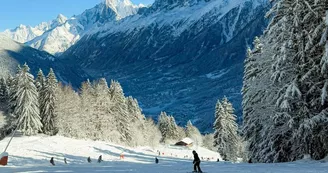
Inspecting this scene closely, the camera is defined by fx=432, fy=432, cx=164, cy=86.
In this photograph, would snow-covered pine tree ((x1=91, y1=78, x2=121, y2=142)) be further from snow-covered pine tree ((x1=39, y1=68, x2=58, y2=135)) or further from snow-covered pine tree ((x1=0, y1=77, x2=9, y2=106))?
snow-covered pine tree ((x1=0, y1=77, x2=9, y2=106))

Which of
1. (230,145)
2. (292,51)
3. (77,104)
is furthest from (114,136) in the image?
(292,51)

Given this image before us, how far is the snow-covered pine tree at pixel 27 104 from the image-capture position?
79062 mm

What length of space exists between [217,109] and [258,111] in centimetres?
4625

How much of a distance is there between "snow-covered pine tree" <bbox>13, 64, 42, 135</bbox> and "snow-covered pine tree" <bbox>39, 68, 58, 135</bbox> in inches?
154

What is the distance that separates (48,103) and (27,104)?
6.51 m

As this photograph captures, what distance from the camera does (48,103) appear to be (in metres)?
85.0

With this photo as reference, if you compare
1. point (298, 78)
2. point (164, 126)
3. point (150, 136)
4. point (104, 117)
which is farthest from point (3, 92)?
point (298, 78)

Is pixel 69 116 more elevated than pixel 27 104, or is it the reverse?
pixel 27 104

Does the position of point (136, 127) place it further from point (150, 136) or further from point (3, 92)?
point (3, 92)

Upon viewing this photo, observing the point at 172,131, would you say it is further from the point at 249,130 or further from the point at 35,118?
the point at 249,130

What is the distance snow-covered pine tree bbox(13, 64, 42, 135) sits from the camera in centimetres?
7906

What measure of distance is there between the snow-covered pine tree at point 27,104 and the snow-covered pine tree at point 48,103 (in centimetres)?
391

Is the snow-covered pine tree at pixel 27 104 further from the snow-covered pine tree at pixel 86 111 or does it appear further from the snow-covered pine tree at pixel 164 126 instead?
the snow-covered pine tree at pixel 164 126

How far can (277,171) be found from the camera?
2592 centimetres
